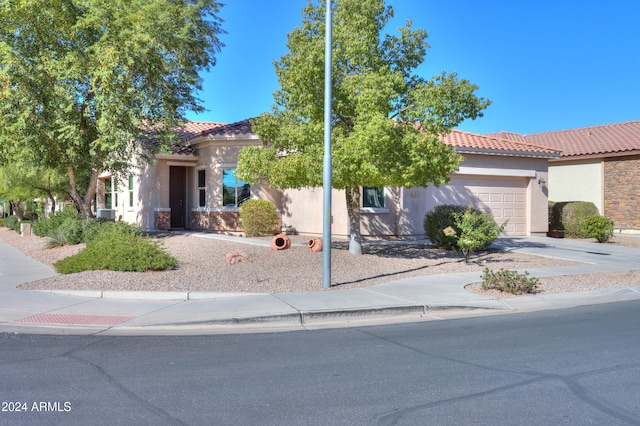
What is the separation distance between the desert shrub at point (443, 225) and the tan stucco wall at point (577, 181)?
12.4m

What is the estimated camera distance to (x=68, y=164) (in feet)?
61.3

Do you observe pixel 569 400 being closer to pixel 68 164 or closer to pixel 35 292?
pixel 35 292

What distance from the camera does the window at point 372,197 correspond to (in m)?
19.4

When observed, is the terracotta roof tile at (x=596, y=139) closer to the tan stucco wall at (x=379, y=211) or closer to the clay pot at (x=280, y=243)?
the tan stucco wall at (x=379, y=211)

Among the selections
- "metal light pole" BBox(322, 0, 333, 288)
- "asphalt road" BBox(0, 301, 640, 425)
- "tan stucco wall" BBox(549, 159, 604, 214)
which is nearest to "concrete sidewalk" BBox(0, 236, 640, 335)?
"asphalt road" BBox(0, 301, 640, 425)

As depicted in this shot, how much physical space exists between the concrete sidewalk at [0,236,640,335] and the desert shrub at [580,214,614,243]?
9265 mm

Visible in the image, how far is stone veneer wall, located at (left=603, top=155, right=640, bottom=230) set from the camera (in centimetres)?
2394

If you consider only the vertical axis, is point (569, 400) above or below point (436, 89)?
below

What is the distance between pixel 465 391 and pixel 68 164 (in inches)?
679

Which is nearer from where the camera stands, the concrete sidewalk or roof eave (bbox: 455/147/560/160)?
the concrete sidewalk

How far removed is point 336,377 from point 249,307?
3774 mm

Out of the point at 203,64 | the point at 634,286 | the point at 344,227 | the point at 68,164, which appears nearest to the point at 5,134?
the point at 68,164

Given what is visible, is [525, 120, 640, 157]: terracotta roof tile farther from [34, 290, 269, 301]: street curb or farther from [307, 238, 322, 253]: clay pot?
[34, 290, 269, 301]: street curb

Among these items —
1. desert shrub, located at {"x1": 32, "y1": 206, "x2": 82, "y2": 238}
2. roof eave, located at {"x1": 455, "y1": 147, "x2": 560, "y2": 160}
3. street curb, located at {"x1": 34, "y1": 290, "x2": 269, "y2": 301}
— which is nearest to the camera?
street curb, located at {"x1": 34, "y1": 290, "x2": 269, "y2": 301}
